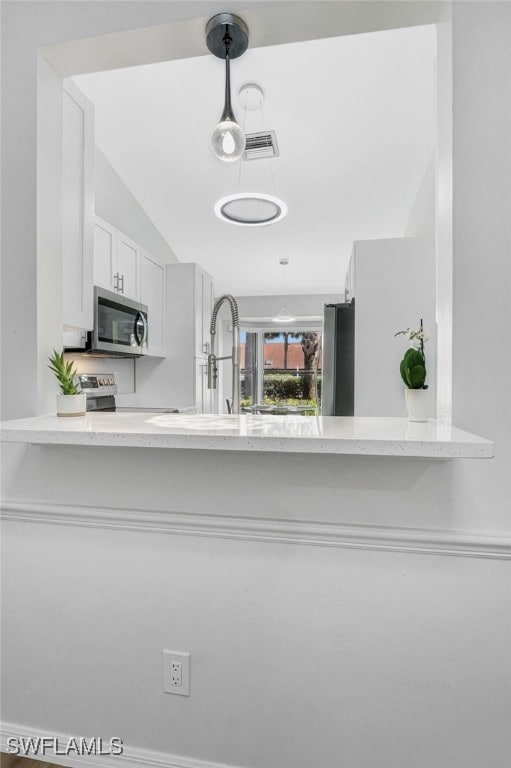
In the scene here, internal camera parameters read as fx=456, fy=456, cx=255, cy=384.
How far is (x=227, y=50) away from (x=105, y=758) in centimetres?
211

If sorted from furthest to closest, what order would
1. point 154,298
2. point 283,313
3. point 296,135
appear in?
point 283,313
point 154,298
point 296,135

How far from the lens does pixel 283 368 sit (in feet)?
21.8

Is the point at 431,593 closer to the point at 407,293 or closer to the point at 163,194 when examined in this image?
the point at 407,293

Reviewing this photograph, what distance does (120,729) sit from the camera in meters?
1.37

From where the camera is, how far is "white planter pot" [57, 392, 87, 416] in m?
1.39

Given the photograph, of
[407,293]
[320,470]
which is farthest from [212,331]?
[407,293]

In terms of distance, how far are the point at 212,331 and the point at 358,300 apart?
128 centimetres

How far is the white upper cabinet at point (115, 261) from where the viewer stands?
2.83 m

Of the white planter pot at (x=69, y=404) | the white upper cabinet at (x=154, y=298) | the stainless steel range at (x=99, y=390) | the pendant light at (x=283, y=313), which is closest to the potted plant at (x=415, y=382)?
the white planter pot at (x=69, y=404)

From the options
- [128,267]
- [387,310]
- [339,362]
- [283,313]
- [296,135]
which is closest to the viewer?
[387,310]

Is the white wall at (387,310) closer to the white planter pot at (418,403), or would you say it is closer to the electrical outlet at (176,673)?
the white planter pot at (418,403)

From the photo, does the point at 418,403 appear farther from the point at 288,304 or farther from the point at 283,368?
the point at 283,368

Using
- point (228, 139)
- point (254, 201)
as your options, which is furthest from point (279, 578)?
point (254, 201)

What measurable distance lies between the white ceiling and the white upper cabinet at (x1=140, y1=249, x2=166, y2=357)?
→ 2.07 feet
